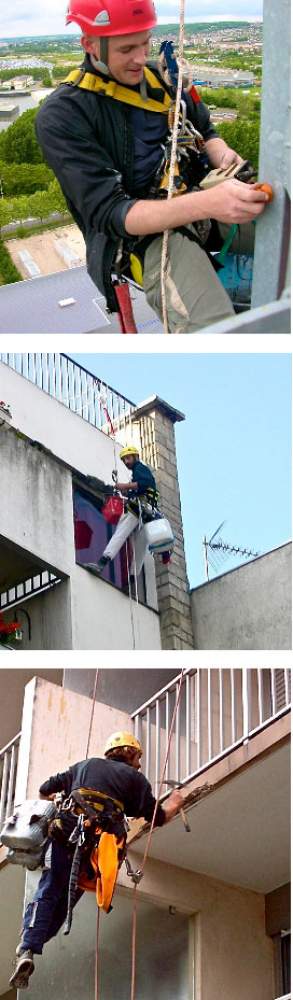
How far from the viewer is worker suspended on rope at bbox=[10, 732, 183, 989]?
9.31 metres

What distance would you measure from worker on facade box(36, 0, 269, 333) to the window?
3361mm

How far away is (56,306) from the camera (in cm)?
1309

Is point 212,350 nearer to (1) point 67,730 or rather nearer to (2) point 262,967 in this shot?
(1) point 67,730

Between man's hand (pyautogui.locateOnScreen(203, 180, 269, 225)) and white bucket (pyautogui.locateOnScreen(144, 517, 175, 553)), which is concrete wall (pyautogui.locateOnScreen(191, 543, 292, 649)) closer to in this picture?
white bucket (pyautogui.locateOnScreen(144, 517, 175, 553))

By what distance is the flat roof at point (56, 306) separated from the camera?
1268 cm

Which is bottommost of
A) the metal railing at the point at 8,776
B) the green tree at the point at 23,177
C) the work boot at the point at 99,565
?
the metal railing at the point at 8,776

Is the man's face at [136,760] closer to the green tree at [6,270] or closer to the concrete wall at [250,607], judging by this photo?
the concrete wall at [250,607]

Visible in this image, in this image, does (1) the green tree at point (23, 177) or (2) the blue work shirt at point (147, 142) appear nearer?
(2) the blue work shirt at point (147, 142)

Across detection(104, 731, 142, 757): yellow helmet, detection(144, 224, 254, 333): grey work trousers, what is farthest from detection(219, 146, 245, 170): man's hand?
detection(104, 731, 142, 757): yellow helmet

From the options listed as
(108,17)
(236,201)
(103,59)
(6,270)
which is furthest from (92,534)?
(236,201)

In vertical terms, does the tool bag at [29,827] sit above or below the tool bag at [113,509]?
below

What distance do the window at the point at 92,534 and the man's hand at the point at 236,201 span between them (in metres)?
4.18

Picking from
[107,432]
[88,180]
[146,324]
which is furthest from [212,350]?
[107,432]

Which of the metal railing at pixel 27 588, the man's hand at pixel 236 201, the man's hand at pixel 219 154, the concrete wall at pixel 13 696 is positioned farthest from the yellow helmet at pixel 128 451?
the man's hand at pixel 236 201
